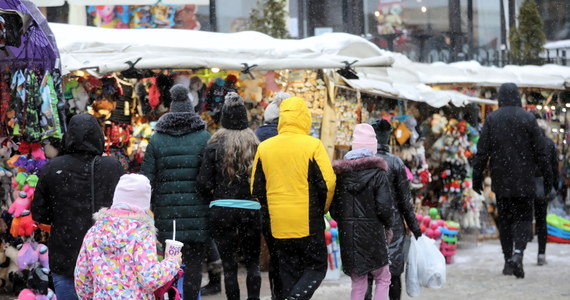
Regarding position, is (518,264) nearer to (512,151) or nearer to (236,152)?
(512,151)

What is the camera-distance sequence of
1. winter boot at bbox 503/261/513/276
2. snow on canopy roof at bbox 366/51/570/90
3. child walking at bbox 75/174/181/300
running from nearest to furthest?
child walking at bbox 75/174/181/300 → winter boot at bbox 503/261/513/276 → snow on canopy roof at bbox 366/51/570/90

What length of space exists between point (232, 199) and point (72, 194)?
5.94 feet

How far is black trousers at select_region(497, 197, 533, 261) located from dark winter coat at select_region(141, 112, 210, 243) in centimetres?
404

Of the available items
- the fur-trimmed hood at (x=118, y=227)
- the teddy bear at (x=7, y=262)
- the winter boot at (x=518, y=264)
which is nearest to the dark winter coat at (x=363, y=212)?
the fur-trimmed hood at (x=118, y=227)

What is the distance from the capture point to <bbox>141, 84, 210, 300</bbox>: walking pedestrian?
7.59 m

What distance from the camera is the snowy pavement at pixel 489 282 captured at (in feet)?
30.4

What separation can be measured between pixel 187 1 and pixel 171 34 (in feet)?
2.02

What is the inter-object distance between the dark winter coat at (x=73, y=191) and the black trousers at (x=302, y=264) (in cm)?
141

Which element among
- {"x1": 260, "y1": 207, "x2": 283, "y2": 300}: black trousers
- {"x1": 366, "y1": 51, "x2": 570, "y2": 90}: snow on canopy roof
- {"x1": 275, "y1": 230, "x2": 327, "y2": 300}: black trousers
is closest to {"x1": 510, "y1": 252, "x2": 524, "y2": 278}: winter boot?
{"x1": 260, "y1": 207, "x2": 283, "y2": 300}: black trousers

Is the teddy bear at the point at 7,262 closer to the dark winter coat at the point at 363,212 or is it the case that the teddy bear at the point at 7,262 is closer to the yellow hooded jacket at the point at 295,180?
the yellow hooded jacket at the point at 295,180

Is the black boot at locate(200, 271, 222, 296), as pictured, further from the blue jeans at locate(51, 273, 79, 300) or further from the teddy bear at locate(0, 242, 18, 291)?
the blue jeans at locate(51, 273, 79, 300)

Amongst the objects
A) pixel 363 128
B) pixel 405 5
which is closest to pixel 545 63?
pixel 405 5

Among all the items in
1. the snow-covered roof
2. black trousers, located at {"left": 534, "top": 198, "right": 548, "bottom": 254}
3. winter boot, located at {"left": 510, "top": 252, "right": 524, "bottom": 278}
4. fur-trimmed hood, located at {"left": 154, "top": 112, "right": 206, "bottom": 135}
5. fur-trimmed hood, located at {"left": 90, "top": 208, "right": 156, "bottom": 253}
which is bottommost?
winter boot, located at {"left": 510, "top": 252, "right": 524, "bottom": 278}

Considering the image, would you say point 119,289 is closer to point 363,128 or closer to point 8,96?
point 363,128
